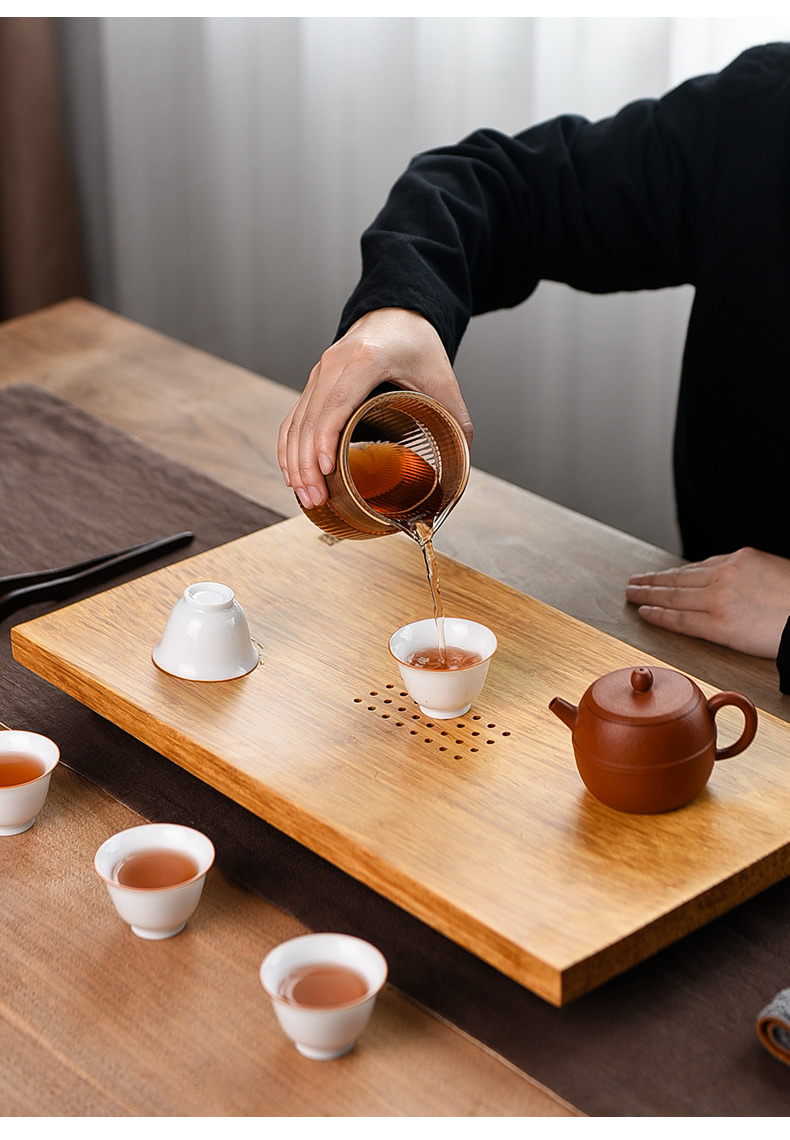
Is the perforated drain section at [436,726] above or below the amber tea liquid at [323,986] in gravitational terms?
below

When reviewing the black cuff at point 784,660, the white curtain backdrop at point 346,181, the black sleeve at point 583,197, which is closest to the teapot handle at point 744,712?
the black cuff at point 784,660

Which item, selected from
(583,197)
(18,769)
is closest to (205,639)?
(18,769)

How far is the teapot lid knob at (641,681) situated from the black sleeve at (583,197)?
64 cm

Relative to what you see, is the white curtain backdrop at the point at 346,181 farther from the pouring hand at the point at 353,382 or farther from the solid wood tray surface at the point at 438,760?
the solid wood tray surface at the point at 438,760

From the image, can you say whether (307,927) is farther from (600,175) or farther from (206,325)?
(206,325)

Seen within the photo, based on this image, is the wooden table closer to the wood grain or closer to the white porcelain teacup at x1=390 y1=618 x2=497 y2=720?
the wood grain

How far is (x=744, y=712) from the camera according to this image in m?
0.98

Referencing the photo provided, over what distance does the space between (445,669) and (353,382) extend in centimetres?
31

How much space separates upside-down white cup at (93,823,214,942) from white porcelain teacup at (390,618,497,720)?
230mm

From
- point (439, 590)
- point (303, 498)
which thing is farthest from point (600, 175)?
point (303, 498)

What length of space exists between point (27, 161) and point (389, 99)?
0.87m

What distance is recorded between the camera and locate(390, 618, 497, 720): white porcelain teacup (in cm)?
109

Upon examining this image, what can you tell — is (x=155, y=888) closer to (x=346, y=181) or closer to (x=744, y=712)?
(x=744, y=712)

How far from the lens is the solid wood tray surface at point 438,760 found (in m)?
0.90
